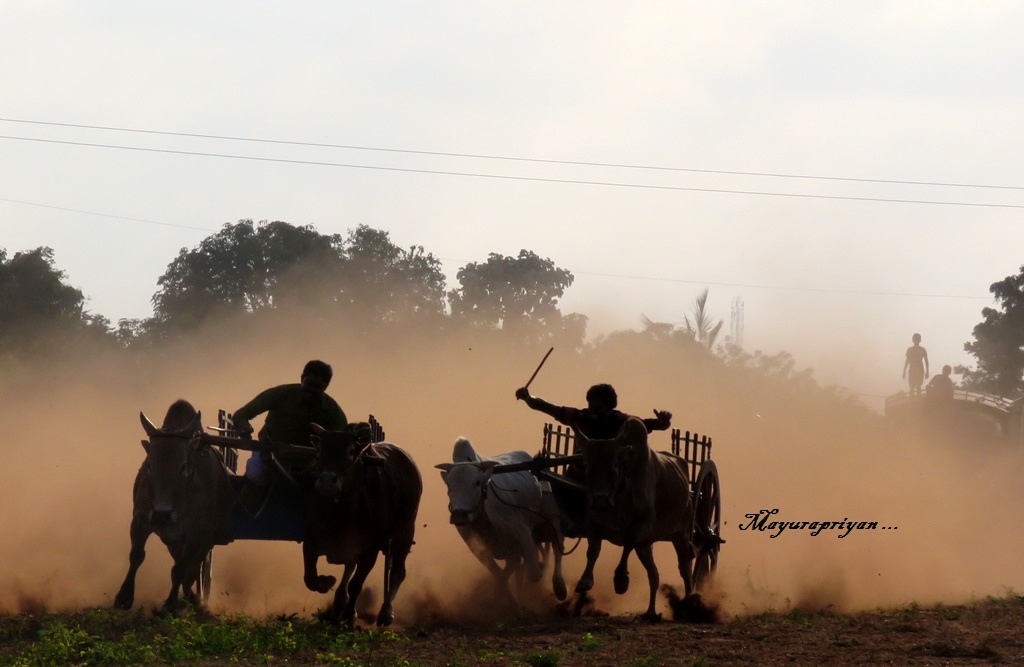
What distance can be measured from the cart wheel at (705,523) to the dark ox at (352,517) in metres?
3.89

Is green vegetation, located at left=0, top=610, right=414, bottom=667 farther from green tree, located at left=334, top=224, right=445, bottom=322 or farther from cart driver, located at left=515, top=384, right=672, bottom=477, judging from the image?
green tree, located at left=334, top=224, right=445, bottom=322

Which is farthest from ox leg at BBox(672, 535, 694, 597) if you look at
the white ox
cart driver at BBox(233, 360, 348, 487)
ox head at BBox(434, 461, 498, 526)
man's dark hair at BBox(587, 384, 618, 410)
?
cart driver at BBox(233, 360, 348, 487)

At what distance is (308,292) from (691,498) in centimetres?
3779

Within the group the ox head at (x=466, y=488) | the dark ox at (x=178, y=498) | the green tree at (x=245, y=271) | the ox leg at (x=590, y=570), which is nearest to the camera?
the dark ox at (x=178, y=498)

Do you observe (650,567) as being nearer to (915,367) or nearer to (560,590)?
(560,590)

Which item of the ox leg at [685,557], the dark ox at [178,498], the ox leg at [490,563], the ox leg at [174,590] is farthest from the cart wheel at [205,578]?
the ox leg at [685,557]

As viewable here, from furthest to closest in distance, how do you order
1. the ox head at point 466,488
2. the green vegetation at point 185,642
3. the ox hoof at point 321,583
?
the ox head at point 466,488
the ox hoof at point 321,583
the green vegetation at point 185,642

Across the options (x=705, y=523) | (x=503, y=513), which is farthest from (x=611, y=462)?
(x=705, y=523)

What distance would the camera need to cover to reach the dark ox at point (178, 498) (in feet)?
39.0

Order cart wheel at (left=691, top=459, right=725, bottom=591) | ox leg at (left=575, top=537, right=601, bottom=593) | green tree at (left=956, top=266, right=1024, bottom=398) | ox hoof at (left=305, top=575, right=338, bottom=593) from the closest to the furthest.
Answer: ox hoof at (left=305, top=575, right=338, bottom=593)
ox leg at (left=575, top=537, right=601, bottom=593)
cart wheel at (left=691, top=459, right=725, bottom=591)
green tree at (left=956, top=266, right=1024, bottom=398)

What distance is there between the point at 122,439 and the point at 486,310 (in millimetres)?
27783

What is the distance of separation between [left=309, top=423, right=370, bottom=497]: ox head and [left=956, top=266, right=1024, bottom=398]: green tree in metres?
54.9

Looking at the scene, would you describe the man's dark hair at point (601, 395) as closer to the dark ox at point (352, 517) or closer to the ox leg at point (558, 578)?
the ox leg at point (558, 578)

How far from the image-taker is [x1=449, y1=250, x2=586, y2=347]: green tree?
5075 cm
